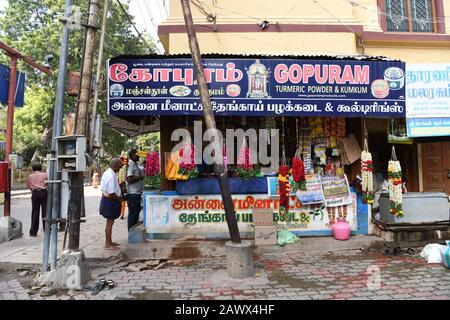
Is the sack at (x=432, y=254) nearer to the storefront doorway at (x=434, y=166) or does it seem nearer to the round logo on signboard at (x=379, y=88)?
the round logo on signboard at (x=379, y=88)

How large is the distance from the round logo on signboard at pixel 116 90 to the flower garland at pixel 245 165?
2703mm

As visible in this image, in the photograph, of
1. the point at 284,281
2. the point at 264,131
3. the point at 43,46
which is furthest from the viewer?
the point at 43,46

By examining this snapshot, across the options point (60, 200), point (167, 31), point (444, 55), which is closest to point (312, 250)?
point (60, 200)

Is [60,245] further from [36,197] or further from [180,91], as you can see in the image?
[180,91]

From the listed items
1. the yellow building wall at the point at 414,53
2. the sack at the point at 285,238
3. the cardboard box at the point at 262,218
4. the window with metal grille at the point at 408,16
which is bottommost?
the sack at the point at 285,238

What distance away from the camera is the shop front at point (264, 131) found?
7.05m

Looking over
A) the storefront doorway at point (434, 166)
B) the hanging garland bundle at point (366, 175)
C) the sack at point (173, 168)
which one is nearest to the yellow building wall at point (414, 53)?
the storefront doorway at point (434, 166)

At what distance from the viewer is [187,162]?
24.7ft

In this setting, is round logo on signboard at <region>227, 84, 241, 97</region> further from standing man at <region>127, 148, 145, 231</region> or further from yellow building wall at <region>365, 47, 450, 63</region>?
yellow building wall at <region>365, 47, 450, 63</region>

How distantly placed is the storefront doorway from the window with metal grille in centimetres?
346

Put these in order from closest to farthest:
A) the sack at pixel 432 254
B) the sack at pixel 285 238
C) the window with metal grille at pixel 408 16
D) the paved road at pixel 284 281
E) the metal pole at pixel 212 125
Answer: the paved road at pixel 284 281 < the metal pole at pixel 212 125 < the sack at pixel 432 254 < the sack at pixel 285 238 < the window with metal grille at pixel 408 16

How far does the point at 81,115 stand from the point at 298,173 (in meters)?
4.37

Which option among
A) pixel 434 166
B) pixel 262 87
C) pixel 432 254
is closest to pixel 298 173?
pixel 262 87

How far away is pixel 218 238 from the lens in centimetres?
785
